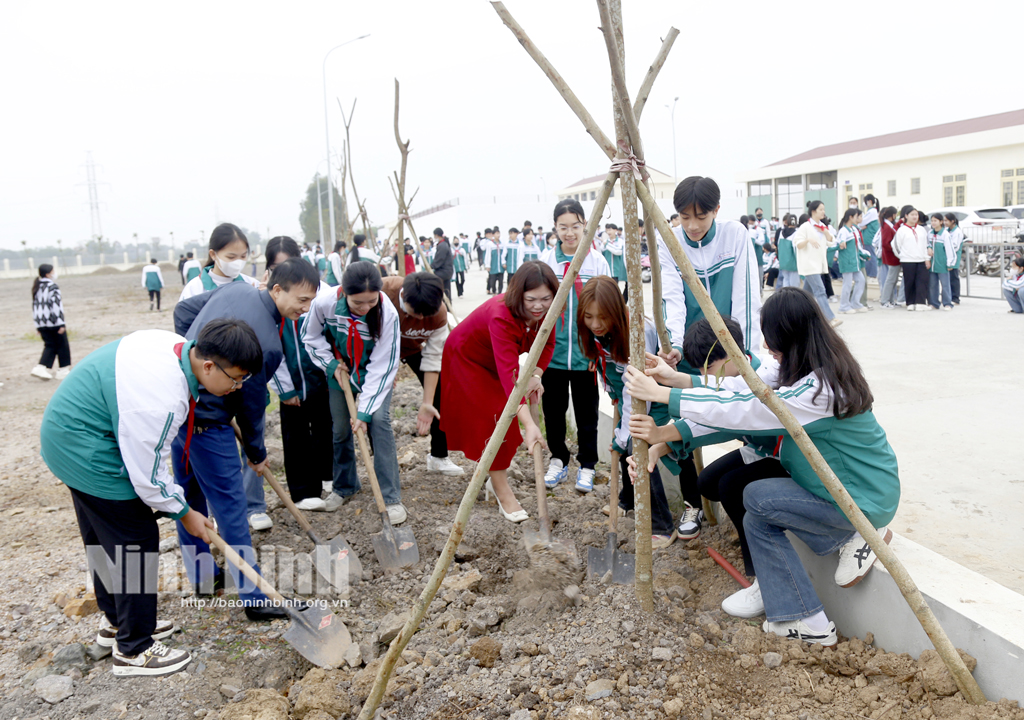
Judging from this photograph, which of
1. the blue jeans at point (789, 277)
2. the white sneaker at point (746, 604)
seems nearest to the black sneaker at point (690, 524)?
the white sneaker at point (746, 604)

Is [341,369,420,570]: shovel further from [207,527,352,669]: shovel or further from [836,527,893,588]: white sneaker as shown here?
[836,527,893,588]: white sneaker

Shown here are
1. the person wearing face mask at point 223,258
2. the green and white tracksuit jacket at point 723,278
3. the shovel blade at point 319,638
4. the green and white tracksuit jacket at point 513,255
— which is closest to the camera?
the shovel blade at point 319,638

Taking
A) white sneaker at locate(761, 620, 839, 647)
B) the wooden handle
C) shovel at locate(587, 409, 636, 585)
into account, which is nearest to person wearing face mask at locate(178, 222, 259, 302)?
the wooden handle

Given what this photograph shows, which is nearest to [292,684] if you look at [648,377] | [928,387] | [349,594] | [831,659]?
[349,594]

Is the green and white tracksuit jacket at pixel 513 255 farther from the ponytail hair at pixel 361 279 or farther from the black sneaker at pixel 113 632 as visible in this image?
the black sneaker at pixel 113 632

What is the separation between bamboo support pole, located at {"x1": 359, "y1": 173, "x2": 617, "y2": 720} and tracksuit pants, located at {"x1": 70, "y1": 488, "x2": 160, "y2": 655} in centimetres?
87

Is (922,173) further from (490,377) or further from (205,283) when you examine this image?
(205,283)

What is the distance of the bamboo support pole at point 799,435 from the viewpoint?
1.90 meters

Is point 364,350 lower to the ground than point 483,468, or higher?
higher

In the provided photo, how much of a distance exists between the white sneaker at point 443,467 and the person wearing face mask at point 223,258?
150 cm

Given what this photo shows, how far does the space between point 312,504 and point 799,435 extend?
106 inches

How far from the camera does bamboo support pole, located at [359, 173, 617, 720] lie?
216 cm

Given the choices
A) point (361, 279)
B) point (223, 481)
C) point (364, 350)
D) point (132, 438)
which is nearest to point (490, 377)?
point (364, 350)

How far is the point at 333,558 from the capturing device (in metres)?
3.27
